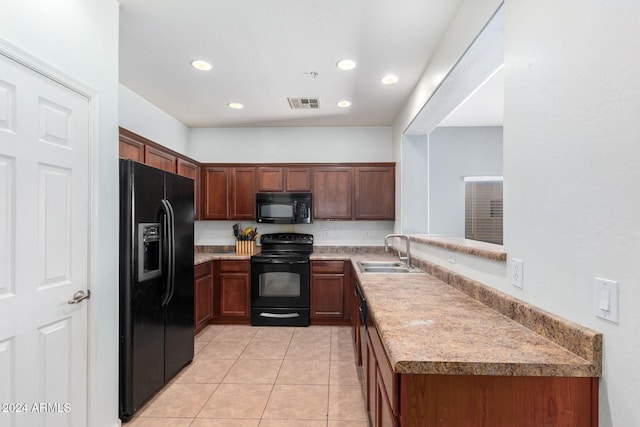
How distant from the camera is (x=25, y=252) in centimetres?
143

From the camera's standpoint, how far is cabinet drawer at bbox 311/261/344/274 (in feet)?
13.0

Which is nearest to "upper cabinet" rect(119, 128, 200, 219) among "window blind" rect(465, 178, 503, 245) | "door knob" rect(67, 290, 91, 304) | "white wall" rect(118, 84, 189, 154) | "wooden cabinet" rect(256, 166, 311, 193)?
"white wall" rect(118, 84, 189, 154)

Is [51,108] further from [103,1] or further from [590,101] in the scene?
[590,101]

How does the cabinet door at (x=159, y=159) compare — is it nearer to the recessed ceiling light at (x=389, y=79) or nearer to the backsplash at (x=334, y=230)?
the backsplash at (x=334, y=230)

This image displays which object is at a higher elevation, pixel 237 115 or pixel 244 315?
pixel 237 115

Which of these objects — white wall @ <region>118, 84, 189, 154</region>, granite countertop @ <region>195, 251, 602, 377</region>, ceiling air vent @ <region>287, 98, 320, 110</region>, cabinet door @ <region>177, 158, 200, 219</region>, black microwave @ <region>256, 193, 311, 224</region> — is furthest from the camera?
black microwave @ <region>256, 193, 311, 224</region>

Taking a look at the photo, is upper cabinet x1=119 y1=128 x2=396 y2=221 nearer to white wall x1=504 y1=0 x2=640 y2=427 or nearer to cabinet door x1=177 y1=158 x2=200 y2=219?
cabinet door x1=177 y1=158 x2=200 y2=219

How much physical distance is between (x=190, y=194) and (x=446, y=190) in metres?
3.58

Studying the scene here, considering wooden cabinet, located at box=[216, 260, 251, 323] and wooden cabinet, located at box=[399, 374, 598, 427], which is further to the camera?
wooden cabinet, located at box=[216, 260, 251, 323]

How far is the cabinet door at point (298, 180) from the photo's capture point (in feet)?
14.2

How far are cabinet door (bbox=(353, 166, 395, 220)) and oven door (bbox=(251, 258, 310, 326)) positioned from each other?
44.0 inches

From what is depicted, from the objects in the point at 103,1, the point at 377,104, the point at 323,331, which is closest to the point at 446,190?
the point at 377,104

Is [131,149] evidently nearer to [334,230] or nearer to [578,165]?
[334,230]

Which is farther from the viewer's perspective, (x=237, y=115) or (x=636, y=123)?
(x=237, y=115)
